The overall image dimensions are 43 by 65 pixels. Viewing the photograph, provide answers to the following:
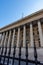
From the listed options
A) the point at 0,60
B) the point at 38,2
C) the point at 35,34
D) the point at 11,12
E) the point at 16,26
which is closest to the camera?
the point at 0,60

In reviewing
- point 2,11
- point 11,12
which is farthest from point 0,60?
point 11,12

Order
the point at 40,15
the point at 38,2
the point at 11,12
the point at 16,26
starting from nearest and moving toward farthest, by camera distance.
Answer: the point at 40,15, the point at 38,2, the point at 16,26, the point at 11,12

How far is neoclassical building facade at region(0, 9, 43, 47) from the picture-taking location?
5.32 meters

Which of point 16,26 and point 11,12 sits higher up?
point 11,12

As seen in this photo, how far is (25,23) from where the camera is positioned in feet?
19.1

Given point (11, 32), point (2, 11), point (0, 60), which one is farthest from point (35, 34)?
point (0, 60)

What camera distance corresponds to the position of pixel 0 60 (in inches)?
69.6

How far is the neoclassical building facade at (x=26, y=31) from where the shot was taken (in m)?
5.32

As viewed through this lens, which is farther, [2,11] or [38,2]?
[2,11]

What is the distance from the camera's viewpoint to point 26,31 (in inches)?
280

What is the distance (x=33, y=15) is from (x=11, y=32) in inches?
103

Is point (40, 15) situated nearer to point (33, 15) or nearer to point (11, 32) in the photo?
point (33, 15)

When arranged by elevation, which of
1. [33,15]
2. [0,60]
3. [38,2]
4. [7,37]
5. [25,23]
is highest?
[38,2]

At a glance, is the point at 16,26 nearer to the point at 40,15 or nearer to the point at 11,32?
the point at 11,32
